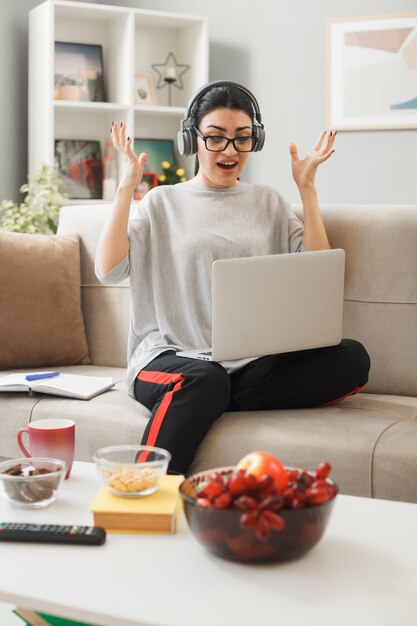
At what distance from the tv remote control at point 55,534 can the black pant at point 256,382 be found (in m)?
0.72

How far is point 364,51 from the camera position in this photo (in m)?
4.18

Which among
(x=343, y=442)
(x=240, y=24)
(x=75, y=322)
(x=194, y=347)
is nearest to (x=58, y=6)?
(x=240, y=24)

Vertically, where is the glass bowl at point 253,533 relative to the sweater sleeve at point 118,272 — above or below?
below

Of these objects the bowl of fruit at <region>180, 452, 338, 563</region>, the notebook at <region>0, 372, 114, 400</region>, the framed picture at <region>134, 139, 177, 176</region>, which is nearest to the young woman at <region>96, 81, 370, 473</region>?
the notebook at <region>0, 372, 114, 400</region>

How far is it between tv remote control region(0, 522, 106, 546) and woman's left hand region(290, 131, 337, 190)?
139 cm

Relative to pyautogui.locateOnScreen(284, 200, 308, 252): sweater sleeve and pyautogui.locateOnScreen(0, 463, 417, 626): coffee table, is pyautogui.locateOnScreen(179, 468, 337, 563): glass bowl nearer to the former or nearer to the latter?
pyautogui.locateOnScreen(0, 463, 417, 626): coffee table

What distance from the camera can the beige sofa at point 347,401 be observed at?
1.78m

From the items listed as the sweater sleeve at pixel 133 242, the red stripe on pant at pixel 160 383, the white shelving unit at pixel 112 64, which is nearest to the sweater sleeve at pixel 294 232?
the sweater sleeve at pixel 133 242

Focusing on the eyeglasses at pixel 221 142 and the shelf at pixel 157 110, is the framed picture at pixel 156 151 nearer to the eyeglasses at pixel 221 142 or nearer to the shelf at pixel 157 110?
the shelf at pixel 157 110

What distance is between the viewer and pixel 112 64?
443 cm

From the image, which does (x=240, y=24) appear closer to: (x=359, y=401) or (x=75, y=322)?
(x=75, y=322)

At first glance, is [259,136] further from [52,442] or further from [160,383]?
[52,442]

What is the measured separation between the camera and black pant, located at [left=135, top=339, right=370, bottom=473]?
1928mm

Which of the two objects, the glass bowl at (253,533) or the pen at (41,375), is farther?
the pen at (41,375)
